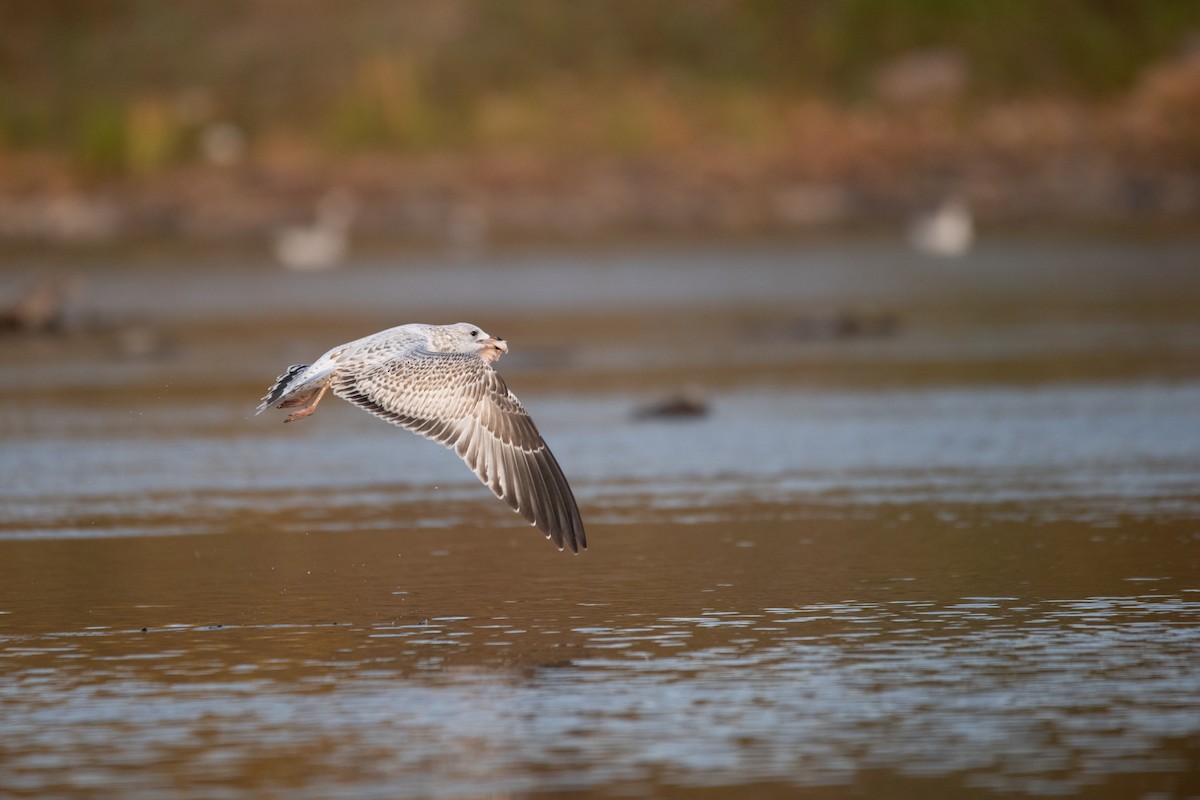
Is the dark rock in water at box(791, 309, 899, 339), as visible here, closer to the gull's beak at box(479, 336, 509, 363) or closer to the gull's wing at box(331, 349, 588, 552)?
the gull's beak at box(479, 336, 509, 363)

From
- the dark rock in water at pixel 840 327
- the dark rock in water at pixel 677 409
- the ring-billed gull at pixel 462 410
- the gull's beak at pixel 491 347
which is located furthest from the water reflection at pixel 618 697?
the dark rock in water at pixel 840 327

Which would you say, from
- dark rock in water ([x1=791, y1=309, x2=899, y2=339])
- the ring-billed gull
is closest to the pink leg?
the ring-billed gull

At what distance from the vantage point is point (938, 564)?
15.5m

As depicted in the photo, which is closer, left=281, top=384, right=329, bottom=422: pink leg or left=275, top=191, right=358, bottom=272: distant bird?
left=281, top=384, right=329, bottom=422: pink leg

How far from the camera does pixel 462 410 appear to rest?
14.5 m

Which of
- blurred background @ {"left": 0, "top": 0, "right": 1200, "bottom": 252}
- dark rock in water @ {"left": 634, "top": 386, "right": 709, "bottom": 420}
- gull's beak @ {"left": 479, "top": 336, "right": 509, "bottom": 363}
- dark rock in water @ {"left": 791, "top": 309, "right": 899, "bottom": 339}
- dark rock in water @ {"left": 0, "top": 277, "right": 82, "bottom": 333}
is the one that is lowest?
gull's beak @ {"left": 479, "top": 336, "right": 509, "bottom": 363}

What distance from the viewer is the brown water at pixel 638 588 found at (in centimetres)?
1071

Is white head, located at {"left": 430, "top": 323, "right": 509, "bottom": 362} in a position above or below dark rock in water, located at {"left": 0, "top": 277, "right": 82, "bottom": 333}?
below

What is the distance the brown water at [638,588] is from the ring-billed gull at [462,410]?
66 centimetres

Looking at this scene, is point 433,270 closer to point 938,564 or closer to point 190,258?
point 190,258

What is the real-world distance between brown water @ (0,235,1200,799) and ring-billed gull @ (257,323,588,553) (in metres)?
0.66

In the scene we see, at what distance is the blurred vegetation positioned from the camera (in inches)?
3447

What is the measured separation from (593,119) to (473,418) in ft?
238

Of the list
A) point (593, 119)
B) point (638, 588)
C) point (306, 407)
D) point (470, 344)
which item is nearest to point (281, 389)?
point (306, 407)
